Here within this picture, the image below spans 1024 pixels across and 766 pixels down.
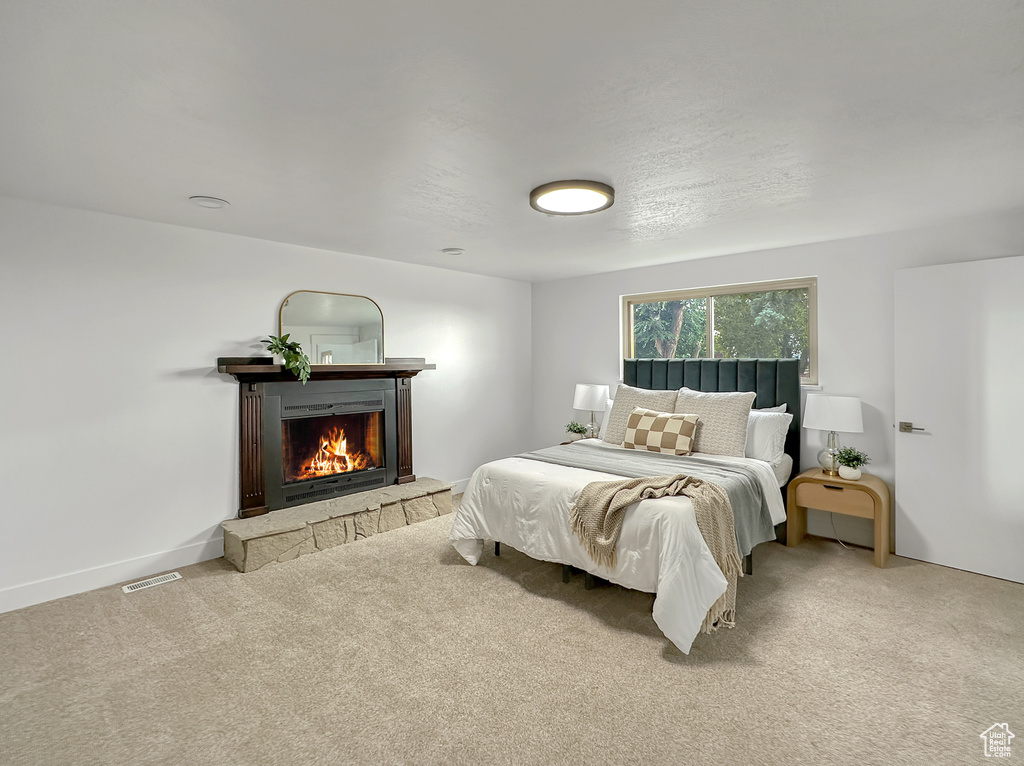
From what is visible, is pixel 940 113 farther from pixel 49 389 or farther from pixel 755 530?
pixel 49 389

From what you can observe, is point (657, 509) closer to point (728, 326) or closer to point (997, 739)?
point (997, 739)

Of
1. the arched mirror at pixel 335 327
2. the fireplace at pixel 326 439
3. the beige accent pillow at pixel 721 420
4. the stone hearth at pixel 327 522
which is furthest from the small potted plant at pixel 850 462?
the arched mirror at pixel 335 327

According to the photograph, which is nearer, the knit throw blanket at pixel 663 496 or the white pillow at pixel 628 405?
the knit throw blanket at pixel 663 496

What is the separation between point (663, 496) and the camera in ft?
9.17

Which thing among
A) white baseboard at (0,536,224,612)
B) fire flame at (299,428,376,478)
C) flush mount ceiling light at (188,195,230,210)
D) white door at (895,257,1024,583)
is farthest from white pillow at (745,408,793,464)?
white baseboard at (0,536,224,612)

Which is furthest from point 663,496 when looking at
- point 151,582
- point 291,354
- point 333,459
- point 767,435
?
point 151,582

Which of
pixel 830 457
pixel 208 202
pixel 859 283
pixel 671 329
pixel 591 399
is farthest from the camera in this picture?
pixel 591 399

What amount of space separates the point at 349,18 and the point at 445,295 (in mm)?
3875

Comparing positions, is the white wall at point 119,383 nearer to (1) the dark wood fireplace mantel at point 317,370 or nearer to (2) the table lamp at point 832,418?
(1) the dark wood fireplace mantel at point 317,370

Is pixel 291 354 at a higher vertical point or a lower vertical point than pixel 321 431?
higher

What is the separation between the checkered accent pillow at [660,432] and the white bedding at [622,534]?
0.21 m

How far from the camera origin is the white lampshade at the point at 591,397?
17.1ft

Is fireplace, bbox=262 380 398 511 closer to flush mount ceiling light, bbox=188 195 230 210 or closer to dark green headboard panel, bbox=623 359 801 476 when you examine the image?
flush mount ceiling light, bbox=188 195 230 210

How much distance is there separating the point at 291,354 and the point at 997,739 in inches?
167
